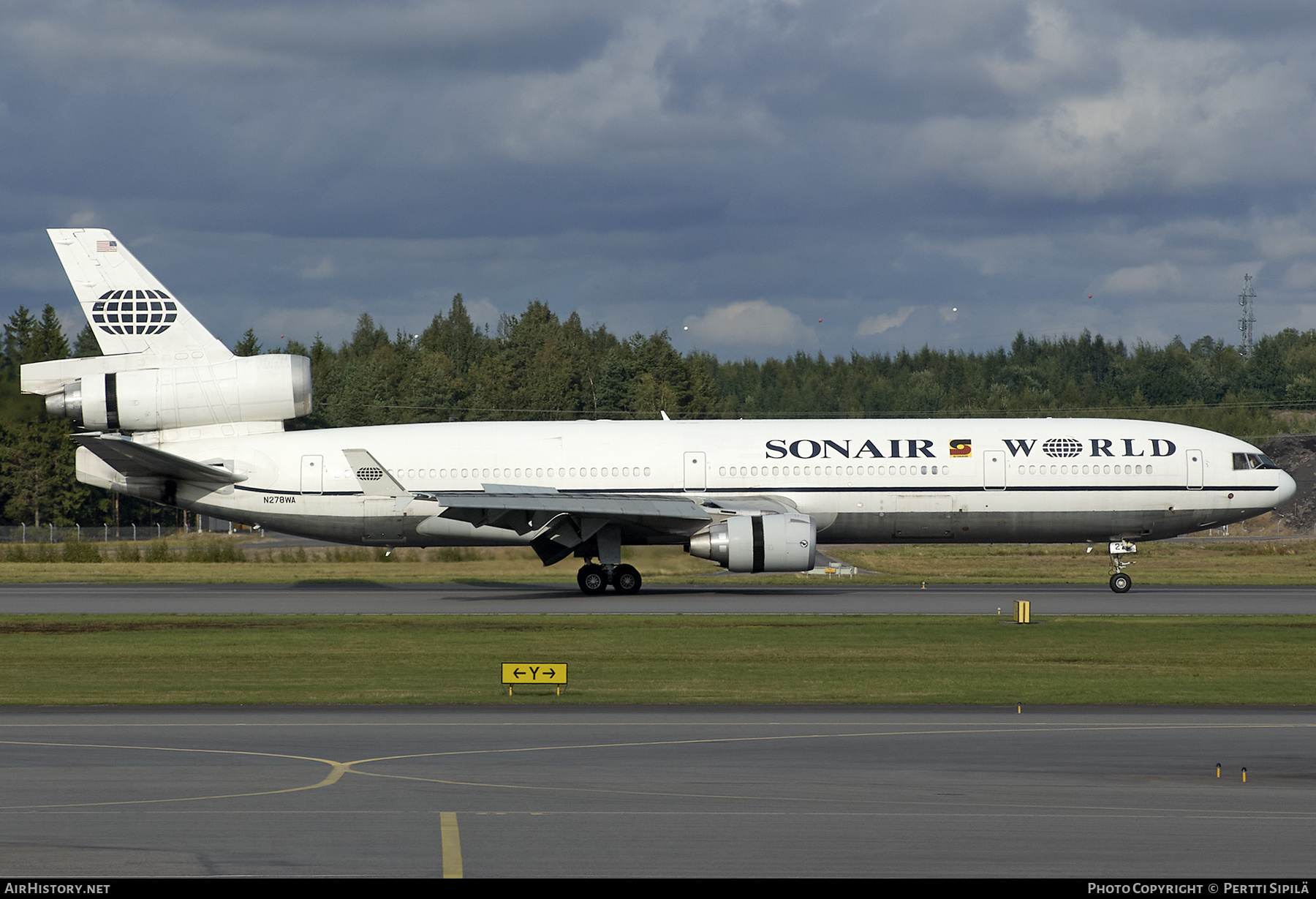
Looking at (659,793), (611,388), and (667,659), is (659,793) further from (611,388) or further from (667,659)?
(611,388)

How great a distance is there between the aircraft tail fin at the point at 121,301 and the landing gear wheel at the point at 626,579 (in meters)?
15.0

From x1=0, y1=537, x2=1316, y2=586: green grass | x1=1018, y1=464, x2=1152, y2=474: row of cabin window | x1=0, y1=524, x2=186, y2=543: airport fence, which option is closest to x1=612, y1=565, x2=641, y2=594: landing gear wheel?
x1=0, y1=537, x2=1316, y2=586: green grass

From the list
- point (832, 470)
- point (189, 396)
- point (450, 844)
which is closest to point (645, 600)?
point (832, 470)

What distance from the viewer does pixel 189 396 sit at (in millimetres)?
41594

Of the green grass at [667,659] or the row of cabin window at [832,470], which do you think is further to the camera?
the row of cabin window at [832,470]

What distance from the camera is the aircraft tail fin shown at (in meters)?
41.3

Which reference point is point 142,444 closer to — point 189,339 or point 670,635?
point 189,339

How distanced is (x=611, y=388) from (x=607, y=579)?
92742 mm

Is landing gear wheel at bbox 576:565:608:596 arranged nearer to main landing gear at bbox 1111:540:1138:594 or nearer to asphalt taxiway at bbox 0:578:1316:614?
asphalt taxiway at bbox 0:578:1316:614

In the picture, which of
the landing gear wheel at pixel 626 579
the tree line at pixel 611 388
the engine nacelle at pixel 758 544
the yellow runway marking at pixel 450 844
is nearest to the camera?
the yellow runway marking at pixel 450 844

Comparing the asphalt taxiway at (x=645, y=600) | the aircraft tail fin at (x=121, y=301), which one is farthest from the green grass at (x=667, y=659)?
the aircraft tail fin at (x=121, y=301)

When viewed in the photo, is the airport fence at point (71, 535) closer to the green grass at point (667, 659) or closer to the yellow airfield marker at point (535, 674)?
the green grass at point (667, 659)

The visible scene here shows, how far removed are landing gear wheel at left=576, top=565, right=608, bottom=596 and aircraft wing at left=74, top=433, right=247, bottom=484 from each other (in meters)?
11.2

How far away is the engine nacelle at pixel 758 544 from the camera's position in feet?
125
